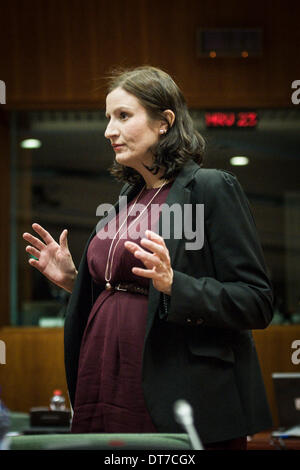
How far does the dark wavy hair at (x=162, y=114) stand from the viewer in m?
1.47

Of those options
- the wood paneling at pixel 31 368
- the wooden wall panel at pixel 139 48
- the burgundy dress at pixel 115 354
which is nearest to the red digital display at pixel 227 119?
the wooden wall panel at pixel 139 48

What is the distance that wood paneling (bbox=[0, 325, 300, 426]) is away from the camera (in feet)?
15.9

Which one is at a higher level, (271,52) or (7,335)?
(271,52)

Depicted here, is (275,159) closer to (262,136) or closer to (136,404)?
(262,136)

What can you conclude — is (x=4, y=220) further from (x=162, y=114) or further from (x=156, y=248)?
(x=156, y=248)

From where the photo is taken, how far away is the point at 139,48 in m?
4.84

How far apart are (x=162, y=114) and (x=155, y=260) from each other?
1.48 feet

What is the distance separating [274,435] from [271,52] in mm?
3035

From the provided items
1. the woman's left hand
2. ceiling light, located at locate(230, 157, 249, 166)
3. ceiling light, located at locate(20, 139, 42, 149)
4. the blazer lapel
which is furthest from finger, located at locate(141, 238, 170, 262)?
ceiling light, located at locate(20, 139, 42, 149)

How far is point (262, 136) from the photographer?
17.6 ft

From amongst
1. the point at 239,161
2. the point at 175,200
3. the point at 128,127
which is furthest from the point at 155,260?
the point at 239,161

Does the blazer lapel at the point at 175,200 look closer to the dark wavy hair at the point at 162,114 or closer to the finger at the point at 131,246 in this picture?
the dark wavy hair at the point at 162,114
